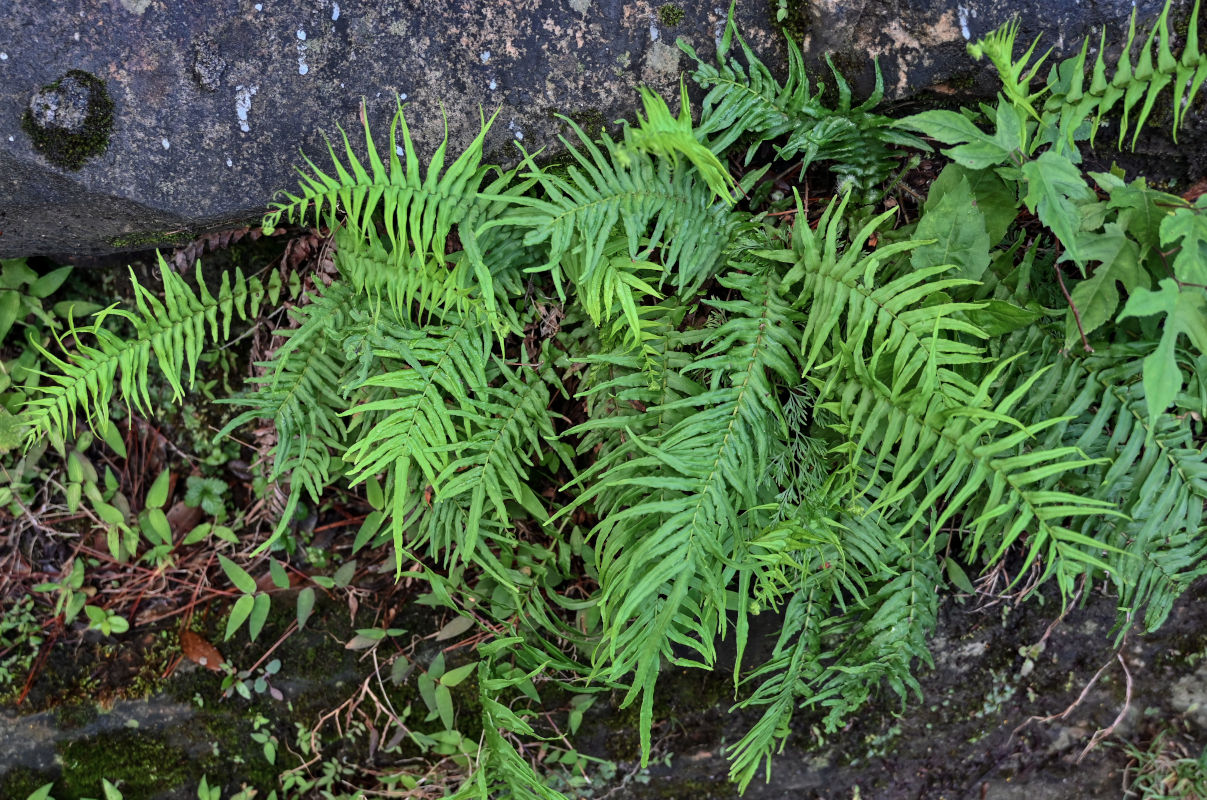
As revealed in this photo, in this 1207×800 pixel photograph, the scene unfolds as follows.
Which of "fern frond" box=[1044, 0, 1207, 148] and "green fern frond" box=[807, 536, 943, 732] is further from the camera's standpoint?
"green fern frond" box=[807, 536, 943, 732]

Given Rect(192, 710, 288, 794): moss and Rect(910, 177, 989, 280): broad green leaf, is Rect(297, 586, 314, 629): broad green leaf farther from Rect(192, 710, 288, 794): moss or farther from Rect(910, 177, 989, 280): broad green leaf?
Rect(910, 177, 989, 280): broad green leaf

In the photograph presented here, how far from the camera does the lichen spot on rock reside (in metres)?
2.37

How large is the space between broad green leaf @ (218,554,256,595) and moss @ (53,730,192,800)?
2.53 ft

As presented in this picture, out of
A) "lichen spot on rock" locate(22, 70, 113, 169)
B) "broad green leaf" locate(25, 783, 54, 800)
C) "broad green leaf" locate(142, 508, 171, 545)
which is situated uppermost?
"lichen spot on rock" locate(22, 70, 113, 169)

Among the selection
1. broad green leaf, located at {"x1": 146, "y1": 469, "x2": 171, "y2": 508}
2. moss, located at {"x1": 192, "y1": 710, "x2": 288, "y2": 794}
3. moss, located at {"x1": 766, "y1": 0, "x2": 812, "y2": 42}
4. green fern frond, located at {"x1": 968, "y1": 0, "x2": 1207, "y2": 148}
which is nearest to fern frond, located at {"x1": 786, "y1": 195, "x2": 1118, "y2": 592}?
green fern frond, located at {"x1": 968, "y1": 0, "x2": 1207, "y2": 148}

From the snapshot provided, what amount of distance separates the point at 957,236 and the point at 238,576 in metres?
2.86

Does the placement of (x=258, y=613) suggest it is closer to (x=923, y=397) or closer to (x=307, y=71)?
(x=307, y=71)

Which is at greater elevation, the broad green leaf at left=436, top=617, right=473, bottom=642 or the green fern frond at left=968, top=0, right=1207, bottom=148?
the green fern frond at left=968, top=0, right=1207, bottom=148

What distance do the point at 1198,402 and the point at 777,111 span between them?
1376 mm

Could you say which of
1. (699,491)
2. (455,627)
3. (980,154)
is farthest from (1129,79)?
(455,627)

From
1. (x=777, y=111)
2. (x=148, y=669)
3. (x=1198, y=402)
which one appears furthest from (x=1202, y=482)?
(x=148, y=669)

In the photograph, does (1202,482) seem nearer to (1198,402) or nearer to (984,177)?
(1198,402)

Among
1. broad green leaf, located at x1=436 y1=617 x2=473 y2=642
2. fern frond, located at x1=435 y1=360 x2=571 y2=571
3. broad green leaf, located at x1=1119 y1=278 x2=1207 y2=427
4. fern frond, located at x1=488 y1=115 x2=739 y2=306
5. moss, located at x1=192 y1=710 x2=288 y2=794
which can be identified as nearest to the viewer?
broad green leaf, located at x1=1119 y1=278 x2=1207 y2=427

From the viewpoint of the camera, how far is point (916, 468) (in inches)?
91.8
